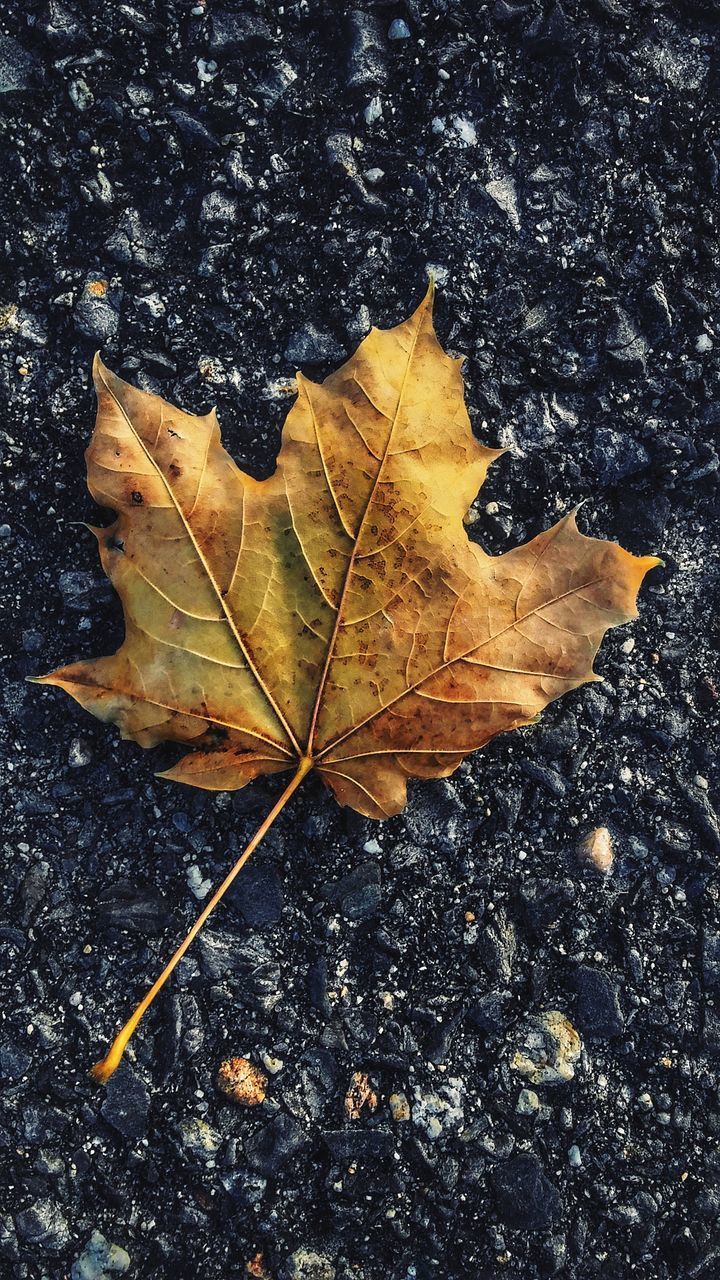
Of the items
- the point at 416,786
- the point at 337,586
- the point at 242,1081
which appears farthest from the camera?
the point at 416,786

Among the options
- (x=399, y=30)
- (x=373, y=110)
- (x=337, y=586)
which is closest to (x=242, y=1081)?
(x=337, y=586)

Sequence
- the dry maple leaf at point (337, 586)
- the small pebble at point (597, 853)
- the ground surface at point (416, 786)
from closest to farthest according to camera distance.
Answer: the dry maple leaf at point (337, 586) < the ground surface at point (416, 786) < the small pebble at point (597, 853)

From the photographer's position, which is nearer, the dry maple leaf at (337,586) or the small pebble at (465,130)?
the dry maple leaf at (337,586)

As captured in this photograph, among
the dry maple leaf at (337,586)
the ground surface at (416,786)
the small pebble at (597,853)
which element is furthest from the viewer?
the small pebble at (597,853)

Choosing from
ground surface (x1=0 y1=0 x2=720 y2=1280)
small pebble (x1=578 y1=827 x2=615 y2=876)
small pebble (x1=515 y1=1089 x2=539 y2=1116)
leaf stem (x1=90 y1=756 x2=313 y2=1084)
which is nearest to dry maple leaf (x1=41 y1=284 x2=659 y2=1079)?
leaf stem (x1=90 y1=756 x2=313 y2=1084)

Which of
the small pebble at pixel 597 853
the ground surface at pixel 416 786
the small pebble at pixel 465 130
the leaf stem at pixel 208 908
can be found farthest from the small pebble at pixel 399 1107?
the small pebble at pixel 465 130

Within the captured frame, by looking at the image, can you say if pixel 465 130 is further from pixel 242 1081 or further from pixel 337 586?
pixel 242 1081

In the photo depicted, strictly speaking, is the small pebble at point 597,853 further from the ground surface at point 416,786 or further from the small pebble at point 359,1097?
the small pebble at point 359,1097

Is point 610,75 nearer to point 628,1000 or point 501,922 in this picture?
point 501,922

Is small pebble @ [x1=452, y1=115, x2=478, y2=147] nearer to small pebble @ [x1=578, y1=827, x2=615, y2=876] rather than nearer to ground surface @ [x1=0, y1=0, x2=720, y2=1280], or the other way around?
ground surface @ [x1=0, y1=0, x2=720, y2=1280]
